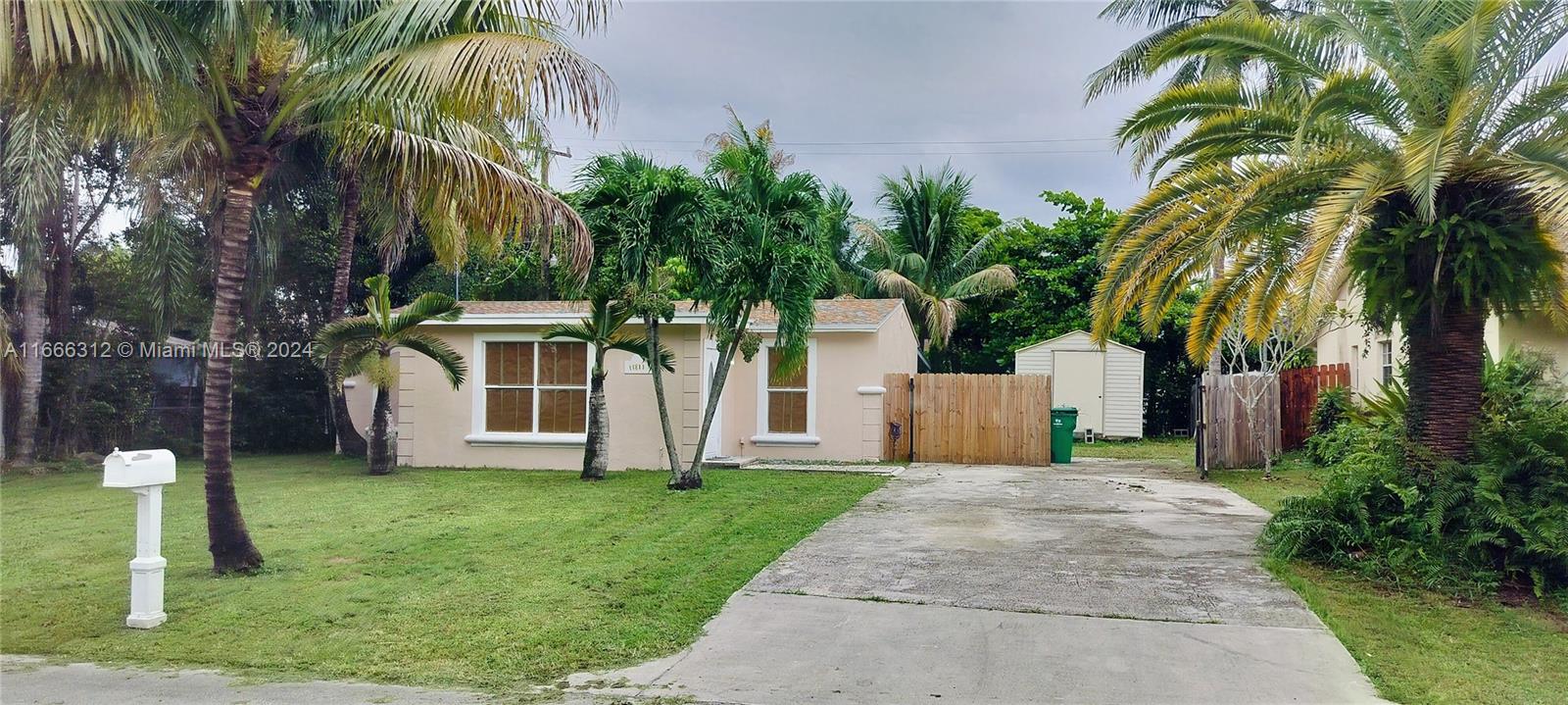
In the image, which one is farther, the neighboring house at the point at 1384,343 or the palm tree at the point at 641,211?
the palm tree at the point at 641,211

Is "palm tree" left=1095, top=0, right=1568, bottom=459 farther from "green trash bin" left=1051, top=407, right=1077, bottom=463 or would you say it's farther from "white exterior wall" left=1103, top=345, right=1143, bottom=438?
"white exterior wall" left=1103, top=345, right=1143, bottom=438

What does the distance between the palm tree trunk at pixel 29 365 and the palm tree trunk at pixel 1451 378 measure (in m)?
19.2

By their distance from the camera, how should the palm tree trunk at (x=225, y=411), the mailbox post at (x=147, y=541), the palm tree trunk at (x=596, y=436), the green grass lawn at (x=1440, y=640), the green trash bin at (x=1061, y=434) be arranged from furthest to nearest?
the green trash bin at (x=1061, y=434) < the palm tree trunk at (x=596, y=436) < the palm tree trunk at (x=225, y=411) < the mailbox post at (x=147, y=541) < the green grass lawn at (x=1440, y=640)

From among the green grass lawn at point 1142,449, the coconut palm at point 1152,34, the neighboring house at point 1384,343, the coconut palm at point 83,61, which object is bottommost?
the green grass lawn at point 1142,449

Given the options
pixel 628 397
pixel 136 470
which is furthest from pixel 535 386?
pixel 136 470

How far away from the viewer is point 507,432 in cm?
1702

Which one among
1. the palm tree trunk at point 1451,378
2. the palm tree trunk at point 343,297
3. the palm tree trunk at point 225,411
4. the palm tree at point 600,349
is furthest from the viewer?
the palm tree trunk at point 343,297

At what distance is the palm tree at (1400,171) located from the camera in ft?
24.9

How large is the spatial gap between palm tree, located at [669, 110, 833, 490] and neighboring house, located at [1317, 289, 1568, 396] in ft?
20.0

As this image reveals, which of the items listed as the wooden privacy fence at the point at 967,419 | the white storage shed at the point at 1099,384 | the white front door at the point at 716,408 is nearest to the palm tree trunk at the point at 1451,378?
the wooden privacy fence at the point at 967,419

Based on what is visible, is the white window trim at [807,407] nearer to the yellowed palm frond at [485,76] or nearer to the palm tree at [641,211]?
the palm tree at [641,211]

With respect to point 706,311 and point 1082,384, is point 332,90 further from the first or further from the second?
point 1082,384

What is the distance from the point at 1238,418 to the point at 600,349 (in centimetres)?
1063

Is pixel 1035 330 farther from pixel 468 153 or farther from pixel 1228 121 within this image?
pixel 468 153
